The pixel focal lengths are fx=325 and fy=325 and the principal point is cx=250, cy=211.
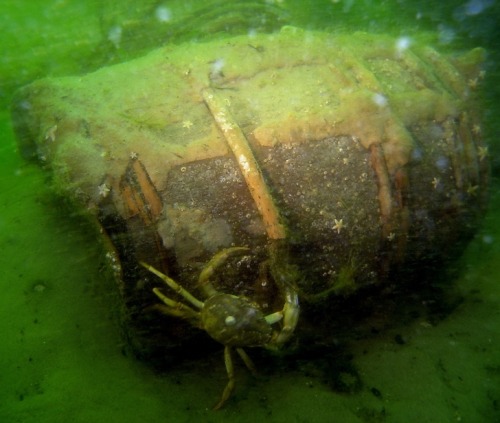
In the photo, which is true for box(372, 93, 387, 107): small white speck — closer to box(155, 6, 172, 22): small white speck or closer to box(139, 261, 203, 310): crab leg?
box(139, 261, 203, 310): crab leg

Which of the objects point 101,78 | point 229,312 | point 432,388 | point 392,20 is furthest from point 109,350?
point 392,20

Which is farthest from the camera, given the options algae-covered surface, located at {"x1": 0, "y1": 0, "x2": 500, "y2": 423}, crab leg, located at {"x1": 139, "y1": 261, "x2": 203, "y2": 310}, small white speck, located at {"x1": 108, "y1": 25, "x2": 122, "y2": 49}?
small white speck, located at {"x1": 108, "y1": 25, "x2": 122, "y2": 49}

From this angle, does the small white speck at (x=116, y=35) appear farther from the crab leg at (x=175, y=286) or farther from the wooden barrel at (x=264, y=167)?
the crab leg at (x=175, y=286)

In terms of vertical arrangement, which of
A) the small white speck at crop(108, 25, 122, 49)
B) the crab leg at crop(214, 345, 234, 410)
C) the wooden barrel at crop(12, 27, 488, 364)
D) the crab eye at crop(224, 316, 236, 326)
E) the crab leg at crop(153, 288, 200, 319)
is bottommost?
the crab leg at crop(214, 345, 234, 410)

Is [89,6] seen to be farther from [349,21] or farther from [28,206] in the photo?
[349,21]

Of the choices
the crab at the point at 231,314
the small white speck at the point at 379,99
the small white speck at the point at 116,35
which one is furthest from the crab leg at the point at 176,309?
the small white speck at the point at 116,35

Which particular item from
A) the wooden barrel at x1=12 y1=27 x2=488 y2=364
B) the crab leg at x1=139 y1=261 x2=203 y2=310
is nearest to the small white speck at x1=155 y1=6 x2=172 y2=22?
the wooden barrel at x1=12 y1=27 x2=488 y2=364
